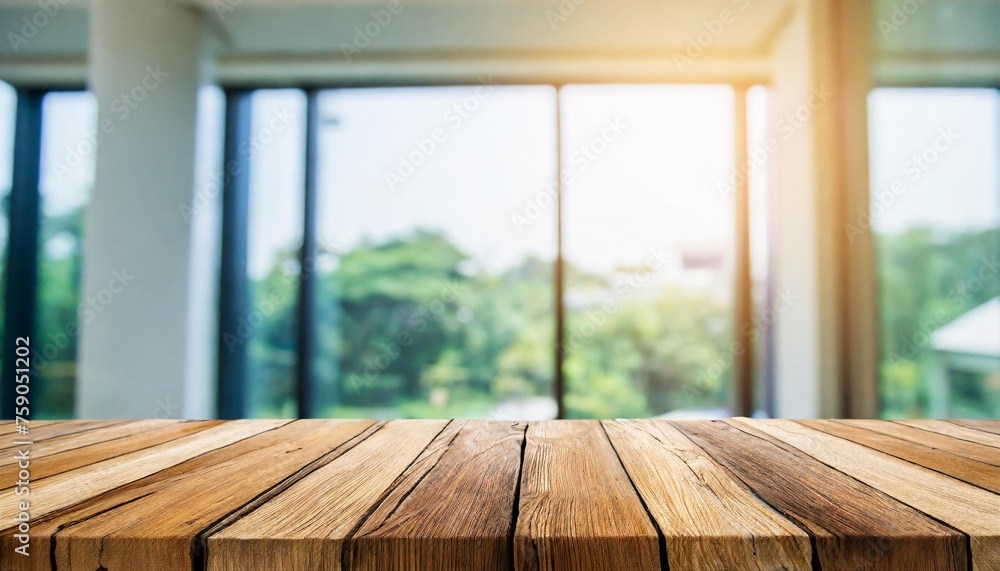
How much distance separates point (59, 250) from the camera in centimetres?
316

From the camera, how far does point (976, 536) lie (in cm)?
43

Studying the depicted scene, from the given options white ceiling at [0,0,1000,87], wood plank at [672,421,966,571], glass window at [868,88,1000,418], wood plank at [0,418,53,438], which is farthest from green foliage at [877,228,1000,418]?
wood plank at [0,418,53,438]

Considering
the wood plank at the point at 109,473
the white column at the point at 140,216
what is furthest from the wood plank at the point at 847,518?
the white column at the point at 140,216

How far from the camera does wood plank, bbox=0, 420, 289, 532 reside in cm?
51

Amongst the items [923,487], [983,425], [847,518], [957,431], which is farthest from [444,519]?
[983,425]

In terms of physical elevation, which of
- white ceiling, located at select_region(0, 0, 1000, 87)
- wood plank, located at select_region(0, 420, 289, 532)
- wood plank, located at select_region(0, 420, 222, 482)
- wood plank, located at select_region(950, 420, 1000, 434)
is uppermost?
white ceiling, located at select_region(0, 0, 1000, 87)

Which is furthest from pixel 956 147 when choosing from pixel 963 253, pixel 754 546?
pixel 754 546

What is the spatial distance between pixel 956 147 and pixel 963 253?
38cm

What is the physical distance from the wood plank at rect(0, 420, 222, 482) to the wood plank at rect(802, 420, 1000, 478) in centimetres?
100

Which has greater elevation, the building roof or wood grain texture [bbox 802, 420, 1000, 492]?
the building roof

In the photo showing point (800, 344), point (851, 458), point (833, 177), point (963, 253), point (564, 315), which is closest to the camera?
point (851, 458)

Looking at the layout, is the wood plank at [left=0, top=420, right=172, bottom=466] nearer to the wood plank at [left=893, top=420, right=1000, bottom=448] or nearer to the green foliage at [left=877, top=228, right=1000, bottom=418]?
the wood plank at [left=893, top=420, right=1000, bottom=448]

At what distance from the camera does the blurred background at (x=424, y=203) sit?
273 centimetres

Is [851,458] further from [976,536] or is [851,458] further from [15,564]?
[15,564]
